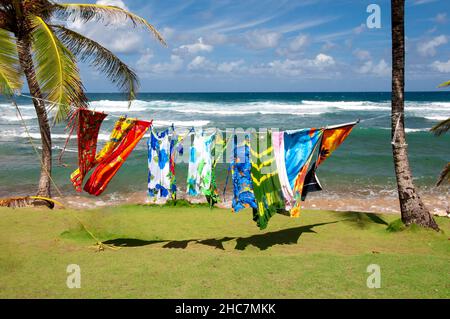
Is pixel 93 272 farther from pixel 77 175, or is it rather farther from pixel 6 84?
pixel 6 84

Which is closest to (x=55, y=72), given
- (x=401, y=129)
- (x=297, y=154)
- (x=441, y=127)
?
(x=297, y=154)

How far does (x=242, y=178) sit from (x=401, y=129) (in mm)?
3171

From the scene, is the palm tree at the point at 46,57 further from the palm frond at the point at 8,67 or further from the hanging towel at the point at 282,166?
the hanging towel at the point at 282,166

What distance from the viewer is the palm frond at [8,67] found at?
667cm

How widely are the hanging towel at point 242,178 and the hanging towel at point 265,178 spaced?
10 centimetres

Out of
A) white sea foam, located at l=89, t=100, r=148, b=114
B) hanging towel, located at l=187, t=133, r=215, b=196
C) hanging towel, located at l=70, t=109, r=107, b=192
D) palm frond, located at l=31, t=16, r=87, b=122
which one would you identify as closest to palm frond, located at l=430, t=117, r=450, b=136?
hanging towel, located at l=187, t=133, r=215, b=196

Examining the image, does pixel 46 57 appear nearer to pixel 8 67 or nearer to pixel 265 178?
pixel 8 67

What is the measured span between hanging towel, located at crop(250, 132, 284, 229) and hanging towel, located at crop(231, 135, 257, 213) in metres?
0.10

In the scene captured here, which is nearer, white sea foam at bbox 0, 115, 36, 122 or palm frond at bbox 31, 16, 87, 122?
palm frond at bbox 31, 16, 87, 122

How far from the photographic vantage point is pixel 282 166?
666 centimetres

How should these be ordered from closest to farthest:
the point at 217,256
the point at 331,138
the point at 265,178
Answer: the point at 217,256 < the point at 265,178 < the point at 331,138

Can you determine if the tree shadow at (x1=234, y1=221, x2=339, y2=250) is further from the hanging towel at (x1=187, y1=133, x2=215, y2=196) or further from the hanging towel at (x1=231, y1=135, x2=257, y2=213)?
the hanging towel at (x1=187, y1=133, x2=215, y2=196)

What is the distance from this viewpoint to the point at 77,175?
6.89 meters

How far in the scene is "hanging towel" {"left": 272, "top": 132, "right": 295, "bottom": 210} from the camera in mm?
6652
